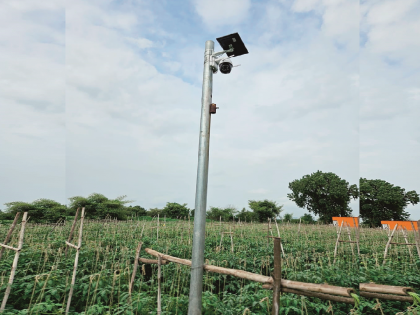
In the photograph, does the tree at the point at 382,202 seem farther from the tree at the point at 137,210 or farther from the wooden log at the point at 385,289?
the wooden log at the point at 385,289

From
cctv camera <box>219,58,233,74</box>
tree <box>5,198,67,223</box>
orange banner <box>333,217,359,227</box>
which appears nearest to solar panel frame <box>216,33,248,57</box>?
cctv camera <box>219,58,233,74</box>

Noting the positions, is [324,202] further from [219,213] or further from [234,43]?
[234,43]

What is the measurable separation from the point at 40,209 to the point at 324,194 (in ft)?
78.5

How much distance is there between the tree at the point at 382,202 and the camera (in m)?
24.2

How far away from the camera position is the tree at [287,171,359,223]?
23.3m

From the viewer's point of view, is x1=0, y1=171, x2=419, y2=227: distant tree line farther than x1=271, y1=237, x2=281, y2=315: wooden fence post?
Yes

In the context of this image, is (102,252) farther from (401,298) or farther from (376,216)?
(376,216)

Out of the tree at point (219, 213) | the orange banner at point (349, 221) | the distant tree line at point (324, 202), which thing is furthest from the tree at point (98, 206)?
the orange banner at point (349, 221)

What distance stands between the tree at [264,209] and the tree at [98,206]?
45.5ft

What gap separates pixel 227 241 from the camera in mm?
9398

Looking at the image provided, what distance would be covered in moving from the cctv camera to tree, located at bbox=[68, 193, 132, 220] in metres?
19.2

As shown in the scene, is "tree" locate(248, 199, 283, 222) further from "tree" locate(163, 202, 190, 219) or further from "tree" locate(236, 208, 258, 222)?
"tree" locate(163, 202, 190, 219)

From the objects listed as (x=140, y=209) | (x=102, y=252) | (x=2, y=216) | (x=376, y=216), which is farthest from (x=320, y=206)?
(x=2, y=216)

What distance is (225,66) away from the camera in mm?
3383
